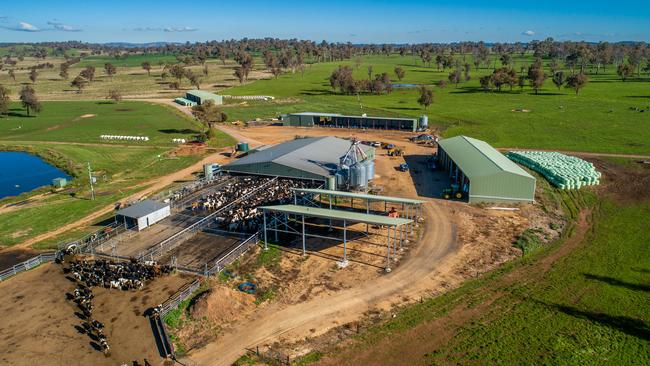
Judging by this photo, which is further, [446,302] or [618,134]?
[618,134]

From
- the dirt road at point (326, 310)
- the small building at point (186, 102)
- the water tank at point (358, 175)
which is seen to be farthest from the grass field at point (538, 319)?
the small building at point (186, 102)

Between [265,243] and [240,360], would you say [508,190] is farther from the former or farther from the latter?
[240,360]

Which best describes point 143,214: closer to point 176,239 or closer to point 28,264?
point 176,239

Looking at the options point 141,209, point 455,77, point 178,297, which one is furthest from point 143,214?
point 455,77

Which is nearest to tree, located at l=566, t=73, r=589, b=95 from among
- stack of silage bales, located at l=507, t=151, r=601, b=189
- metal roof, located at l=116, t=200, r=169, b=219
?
stack of silage bales, located at l=507, t=151, r=601, b=189

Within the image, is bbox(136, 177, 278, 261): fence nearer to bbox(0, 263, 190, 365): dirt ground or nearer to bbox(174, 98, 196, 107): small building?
bbox(0, 263, 190, 365): dirt ground

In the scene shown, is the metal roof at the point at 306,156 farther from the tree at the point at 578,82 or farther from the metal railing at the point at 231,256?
the tree at the point at 578,82

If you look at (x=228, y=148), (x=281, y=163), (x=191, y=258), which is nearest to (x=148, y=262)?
(x=191, y=258)
